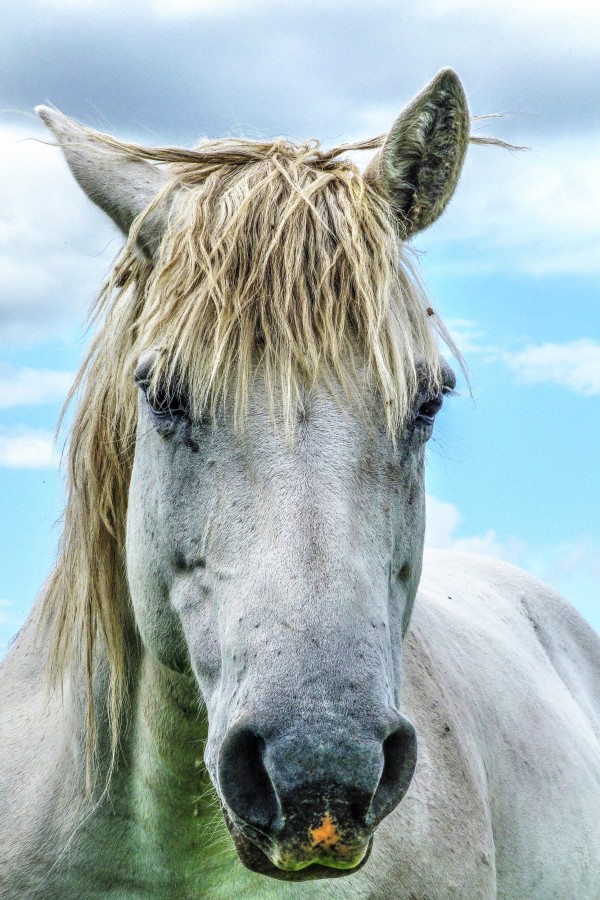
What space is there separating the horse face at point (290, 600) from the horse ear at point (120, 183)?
0.55 metres

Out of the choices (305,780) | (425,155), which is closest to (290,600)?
(305,780)

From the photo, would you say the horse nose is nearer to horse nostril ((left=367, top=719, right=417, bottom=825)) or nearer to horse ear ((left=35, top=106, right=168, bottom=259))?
horse nostril ((left=367, top=719, right=417, bottom=825))

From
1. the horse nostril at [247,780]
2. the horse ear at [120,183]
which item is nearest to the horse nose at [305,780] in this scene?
the horse nostril at [247,780]

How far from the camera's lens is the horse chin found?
93.1 inches

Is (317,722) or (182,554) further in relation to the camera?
(182,554)

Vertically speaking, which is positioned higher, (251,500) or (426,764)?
(251,500)

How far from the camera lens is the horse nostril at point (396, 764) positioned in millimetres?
2355

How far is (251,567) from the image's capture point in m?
2.52

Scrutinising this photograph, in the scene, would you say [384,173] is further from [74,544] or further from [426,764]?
[426,764]

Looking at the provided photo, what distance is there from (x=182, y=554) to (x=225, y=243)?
2.76 ft

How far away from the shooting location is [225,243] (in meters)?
2.96

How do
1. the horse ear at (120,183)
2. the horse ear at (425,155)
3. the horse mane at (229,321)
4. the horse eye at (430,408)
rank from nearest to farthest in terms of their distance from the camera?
the horse mane at (229,321) → the horse eye at (430,408) → the horse ear at (425,155) → the horse ear at (120,183)

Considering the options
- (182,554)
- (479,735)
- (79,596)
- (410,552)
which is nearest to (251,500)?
(182,554)

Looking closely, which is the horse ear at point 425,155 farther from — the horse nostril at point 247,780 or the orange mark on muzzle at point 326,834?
the orange mark on muzzle at point 326,834
